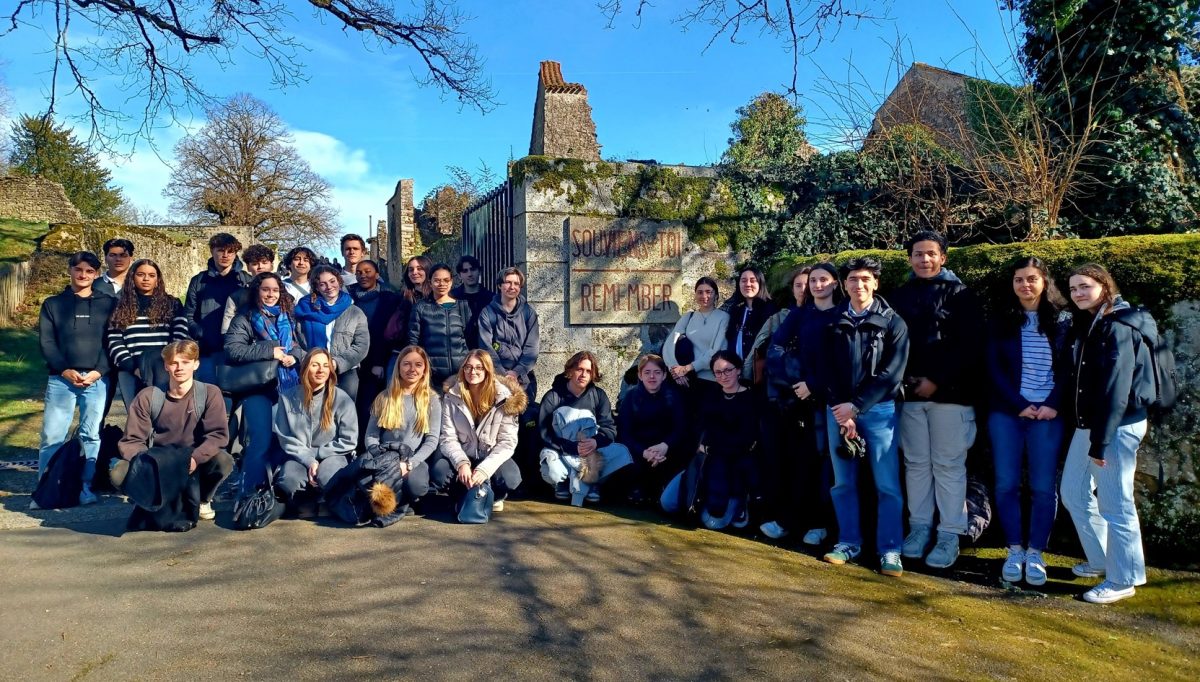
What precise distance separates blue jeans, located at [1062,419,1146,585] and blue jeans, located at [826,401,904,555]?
0.91 meters

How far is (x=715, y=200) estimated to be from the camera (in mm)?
8453

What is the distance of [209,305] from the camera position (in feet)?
21.0

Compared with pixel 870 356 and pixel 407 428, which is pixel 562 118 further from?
pixel 870 356

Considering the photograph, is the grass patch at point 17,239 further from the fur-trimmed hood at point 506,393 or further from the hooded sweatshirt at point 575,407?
the hooded sweatshirt at point 575,407

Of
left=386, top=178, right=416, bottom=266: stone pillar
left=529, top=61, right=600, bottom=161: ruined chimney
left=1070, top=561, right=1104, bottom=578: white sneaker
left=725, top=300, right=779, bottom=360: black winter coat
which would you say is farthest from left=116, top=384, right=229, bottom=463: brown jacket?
left=386, top=178, right=416, bottom=266: stone pillar

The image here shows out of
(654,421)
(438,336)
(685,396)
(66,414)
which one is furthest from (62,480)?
(685,396)

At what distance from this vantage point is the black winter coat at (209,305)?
6.33 metres

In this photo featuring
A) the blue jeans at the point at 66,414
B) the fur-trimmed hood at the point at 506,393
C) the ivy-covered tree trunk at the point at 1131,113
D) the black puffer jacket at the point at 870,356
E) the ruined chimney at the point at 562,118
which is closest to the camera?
the black puffer jacket at the point at 870,356

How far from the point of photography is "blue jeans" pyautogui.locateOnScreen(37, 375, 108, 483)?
598 cm

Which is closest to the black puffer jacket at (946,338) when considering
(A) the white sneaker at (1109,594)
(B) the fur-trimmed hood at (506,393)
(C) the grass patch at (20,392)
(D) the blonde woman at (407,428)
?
(A) the white sneaker at (1109,594)

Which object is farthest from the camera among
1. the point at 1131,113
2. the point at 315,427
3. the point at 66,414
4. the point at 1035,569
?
the point at 1131,113

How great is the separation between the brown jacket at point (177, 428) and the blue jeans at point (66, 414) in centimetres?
87

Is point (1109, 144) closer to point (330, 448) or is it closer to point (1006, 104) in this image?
point (1006, 104)

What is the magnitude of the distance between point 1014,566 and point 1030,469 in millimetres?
560
